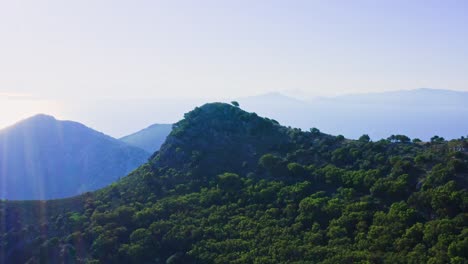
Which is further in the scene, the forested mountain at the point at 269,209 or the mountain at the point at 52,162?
the mountain at the point at 52,162

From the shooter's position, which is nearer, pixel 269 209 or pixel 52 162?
pixel 269 209

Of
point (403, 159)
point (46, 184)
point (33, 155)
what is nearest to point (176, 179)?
point (403, 159)

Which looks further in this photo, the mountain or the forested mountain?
the mountain

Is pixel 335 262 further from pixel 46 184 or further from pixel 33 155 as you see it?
pixel 33 155
